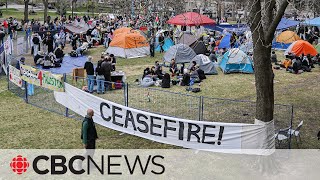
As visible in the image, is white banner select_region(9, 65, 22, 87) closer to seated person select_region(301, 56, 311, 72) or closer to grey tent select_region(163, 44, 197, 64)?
grey tent select_region(163, 44, 197, 64)

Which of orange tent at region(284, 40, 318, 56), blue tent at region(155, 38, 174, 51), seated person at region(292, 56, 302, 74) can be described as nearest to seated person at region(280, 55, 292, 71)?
seated person at region(292, 56, 302, 74)

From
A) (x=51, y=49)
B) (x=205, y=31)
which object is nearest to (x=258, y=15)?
(x=51, y=49)

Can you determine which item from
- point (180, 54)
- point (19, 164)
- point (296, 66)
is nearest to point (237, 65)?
point (180, 54)

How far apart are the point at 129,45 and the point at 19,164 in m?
15.7

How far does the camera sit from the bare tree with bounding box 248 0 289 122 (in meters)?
8.77

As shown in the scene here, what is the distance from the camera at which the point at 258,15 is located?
29.0 feet

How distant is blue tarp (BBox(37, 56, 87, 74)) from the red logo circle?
10.7 meters

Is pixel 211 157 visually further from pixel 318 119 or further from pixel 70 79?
pixel 70 79

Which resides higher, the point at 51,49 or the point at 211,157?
the point at 51,49

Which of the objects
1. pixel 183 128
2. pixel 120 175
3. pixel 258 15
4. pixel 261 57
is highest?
pixel 258 15

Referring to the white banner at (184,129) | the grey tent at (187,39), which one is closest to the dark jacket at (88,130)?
the white banner at (184,129)

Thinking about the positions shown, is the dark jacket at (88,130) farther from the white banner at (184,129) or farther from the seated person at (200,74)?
the seated person at (200,74)

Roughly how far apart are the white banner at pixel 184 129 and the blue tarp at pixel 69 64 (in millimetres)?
9400

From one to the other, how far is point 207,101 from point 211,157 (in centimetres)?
513
